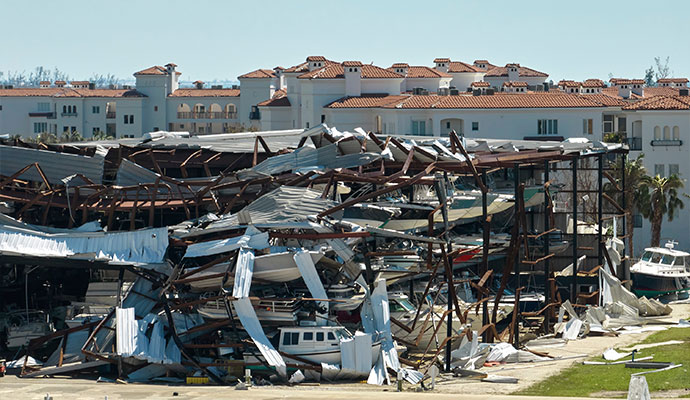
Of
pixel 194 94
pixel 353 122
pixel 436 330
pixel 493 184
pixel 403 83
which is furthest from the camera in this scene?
pixel 194 94

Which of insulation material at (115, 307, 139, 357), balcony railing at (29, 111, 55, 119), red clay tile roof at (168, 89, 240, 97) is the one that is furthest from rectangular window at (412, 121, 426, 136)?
balcony railing at (29, 111, 55, 119)

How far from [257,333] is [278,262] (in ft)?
9.17

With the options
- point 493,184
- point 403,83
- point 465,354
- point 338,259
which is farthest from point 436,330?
point 403,83

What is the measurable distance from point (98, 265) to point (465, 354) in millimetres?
12791

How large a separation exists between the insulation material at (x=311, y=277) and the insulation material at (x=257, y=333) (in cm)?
195

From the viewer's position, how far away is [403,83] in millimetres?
124750

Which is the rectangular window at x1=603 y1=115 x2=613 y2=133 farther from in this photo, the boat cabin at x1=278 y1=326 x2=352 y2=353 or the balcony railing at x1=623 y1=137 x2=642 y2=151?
the boat cabin at x1=278 y1=326 x2=352 y2=353

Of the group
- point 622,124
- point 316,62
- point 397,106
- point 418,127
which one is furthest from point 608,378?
point 316,62

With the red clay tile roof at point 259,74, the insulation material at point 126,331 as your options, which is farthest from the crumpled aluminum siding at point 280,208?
the red clay tile roof at point 259,74

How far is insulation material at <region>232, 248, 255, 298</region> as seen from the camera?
43031mm

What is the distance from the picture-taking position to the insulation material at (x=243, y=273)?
141ft

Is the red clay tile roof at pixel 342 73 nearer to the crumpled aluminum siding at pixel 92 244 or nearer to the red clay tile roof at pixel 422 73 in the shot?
the red clay tile roof at pixel 422 73

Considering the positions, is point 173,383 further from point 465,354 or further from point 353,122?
point 353,122

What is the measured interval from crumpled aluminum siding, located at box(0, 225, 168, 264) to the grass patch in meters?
14.3
